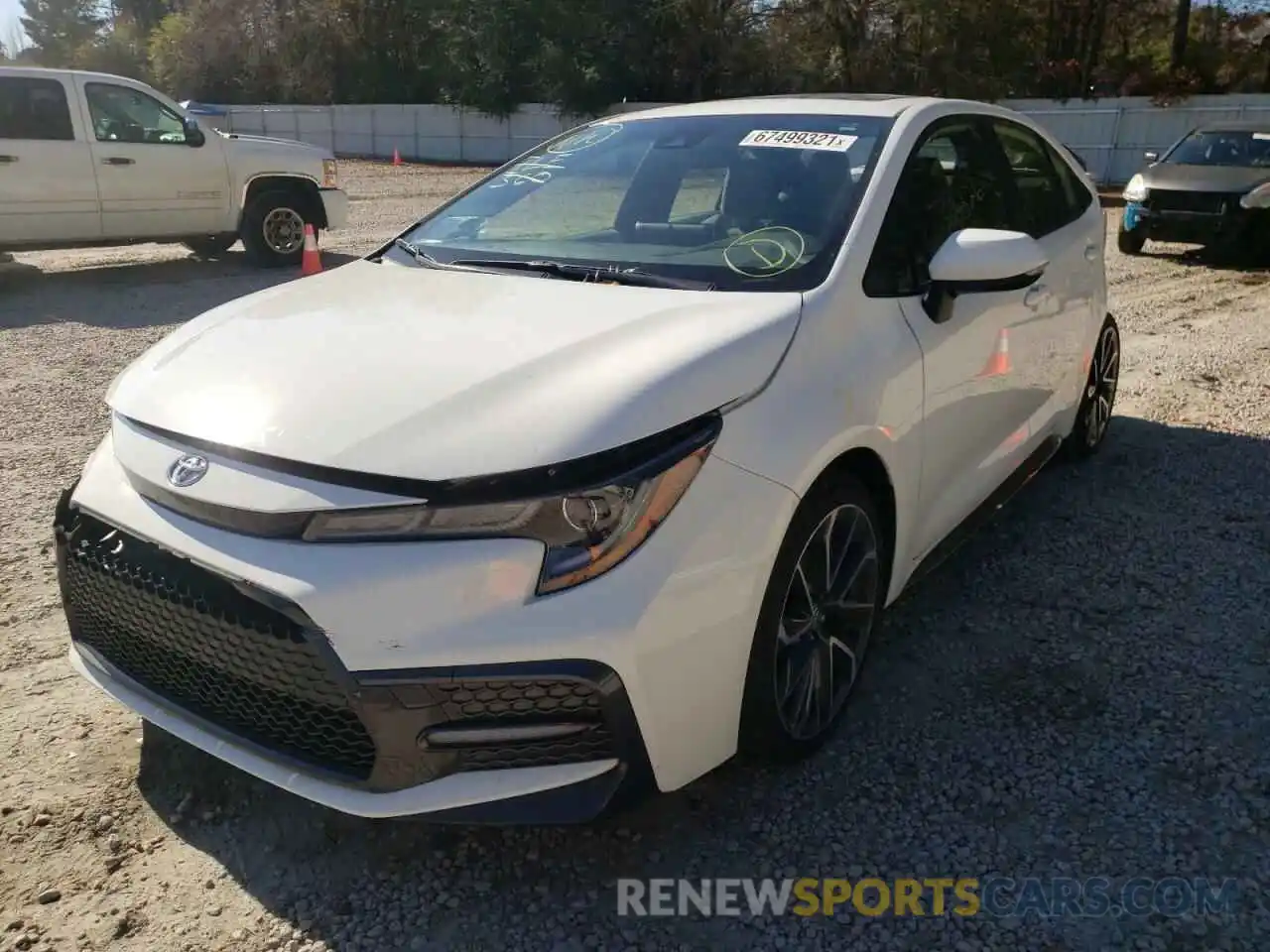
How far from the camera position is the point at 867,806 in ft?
9.05

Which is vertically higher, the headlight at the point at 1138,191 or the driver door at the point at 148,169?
the driver door at the point at 148,169

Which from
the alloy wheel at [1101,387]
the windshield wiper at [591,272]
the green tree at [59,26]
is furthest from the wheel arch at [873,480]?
the green tree at [59,26]

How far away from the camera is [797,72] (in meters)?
31.6

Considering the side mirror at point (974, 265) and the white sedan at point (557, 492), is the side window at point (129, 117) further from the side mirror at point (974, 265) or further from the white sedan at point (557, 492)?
the side mirror at point (974, 265)

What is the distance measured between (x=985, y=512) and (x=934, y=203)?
1.10 meters

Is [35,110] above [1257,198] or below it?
above

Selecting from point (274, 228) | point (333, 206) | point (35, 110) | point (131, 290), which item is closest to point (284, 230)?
point (274, 228)

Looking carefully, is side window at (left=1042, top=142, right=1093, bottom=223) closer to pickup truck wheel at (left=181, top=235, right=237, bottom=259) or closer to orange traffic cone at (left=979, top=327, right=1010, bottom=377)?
orange traffic cone at (left=979, top=327, right=1010, bottom=377)

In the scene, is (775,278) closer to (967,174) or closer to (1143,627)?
(967,174)

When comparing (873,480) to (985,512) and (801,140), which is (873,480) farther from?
(801,140)

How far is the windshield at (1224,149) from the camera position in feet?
41.2

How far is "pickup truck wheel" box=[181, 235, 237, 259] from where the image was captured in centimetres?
1147

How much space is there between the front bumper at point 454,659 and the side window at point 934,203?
3.53 feet

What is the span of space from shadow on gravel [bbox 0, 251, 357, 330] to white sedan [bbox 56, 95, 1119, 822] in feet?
20.0
